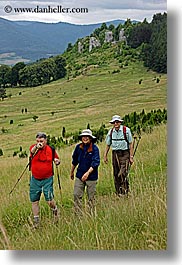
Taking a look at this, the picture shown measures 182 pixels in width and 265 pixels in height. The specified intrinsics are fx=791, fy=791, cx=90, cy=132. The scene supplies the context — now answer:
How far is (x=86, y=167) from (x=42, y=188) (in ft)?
1.19

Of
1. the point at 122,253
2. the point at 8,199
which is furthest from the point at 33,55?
the point at 122,253

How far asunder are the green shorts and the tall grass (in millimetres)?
80

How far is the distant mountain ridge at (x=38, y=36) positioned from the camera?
5.96 metres

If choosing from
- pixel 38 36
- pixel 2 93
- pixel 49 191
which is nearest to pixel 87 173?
pixel 49 191

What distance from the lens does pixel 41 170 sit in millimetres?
5836

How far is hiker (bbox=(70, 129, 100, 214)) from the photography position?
5.87 m

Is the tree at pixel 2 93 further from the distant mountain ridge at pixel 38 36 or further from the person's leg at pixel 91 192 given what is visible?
the person's leg at pixel 91 192

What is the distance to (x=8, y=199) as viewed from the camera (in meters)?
6.05

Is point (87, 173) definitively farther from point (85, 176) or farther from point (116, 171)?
point (116, 171)

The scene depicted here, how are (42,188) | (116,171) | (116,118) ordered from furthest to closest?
(116,171), (116,118), (42,188)

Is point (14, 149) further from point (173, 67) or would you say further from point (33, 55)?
point (173, 67)

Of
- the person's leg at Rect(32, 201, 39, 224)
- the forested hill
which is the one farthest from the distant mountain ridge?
the person's leg at Rect(32, 201, 39, 224)

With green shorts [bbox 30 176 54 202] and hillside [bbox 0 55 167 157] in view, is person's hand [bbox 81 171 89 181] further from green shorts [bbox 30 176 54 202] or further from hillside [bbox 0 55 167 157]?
hillside [bbox 0 55 167 157]

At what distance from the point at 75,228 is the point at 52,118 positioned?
0.89 m
